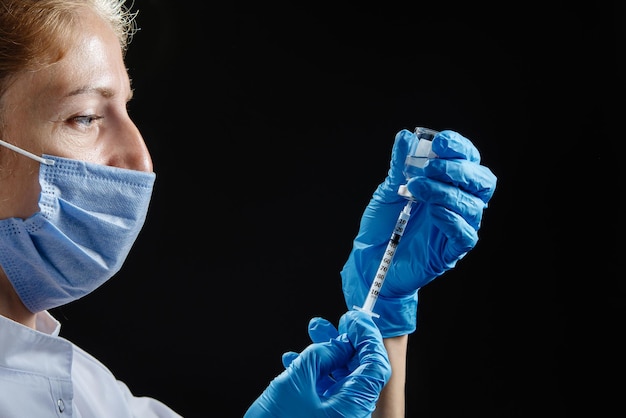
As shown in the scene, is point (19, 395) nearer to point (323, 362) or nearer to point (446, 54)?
point (323, 362)

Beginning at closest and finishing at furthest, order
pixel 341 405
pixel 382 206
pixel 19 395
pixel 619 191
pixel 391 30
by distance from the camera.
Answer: pixel 19 395, pixel 341 405, pixel 382 206, pixel 619 191, pixel 391 30

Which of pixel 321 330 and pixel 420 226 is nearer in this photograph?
pixel 321 330

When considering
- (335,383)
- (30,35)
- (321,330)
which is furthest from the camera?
(321,330)

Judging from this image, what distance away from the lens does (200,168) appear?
8.52ft

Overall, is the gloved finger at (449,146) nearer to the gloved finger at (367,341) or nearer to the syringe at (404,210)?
the syringe at (404,210)

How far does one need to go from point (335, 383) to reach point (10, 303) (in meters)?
0.71

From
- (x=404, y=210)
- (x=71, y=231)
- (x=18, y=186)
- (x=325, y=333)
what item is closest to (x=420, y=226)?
(x=404, y=210)

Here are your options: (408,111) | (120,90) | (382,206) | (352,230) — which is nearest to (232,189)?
(352,230)

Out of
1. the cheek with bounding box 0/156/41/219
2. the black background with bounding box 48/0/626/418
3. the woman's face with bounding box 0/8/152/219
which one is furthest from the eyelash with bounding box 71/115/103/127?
the black background with bounding box 48/0/626/418

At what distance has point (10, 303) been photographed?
4.89ft

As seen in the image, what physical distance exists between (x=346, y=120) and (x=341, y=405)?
4.19ft

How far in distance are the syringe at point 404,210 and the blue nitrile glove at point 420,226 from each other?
38 mm

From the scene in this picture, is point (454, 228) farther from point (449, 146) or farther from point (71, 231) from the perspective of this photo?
point (71, 231)

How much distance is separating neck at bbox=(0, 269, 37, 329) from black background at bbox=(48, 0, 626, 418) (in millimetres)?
1073
